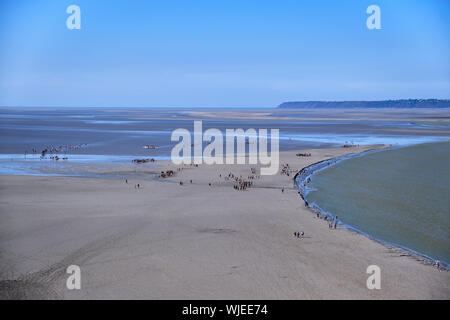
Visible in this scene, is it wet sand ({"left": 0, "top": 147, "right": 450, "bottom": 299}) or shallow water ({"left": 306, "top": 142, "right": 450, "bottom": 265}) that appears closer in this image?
wet sand ({"left": 0, "top": 147, "right": 450, "bottom": 299})

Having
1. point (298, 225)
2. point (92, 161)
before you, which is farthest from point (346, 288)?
point (92, 161)

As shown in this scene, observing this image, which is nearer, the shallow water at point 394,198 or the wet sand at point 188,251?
the wet sand at point 188,251
